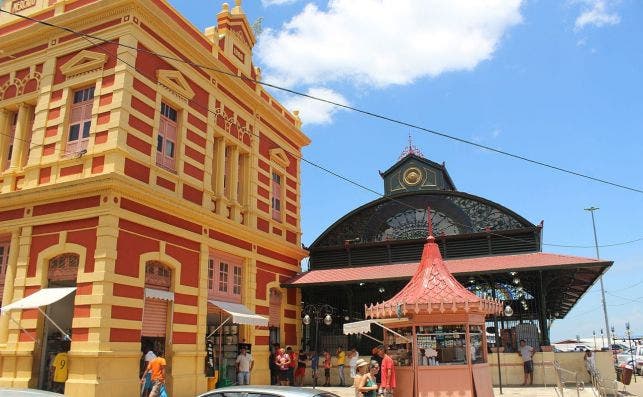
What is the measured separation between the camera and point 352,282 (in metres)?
21.5

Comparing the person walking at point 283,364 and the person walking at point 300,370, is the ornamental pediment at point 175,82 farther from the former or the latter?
the person walking at point 300,370

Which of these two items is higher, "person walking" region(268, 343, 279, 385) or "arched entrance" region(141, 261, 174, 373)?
"arched entrance" region(141, 261, 174, 373)

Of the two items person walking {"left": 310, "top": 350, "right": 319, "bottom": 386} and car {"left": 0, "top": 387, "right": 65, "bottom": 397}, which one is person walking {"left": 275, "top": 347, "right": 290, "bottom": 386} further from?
car {"left": 0, "top": 387, "right": 65, "bottom": 397}

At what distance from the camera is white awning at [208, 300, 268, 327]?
58.1ft

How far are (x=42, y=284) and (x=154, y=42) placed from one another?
7.67 meters

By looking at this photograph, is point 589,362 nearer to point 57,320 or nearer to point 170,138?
point 170,138

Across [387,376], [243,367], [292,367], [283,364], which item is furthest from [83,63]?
[387,376]

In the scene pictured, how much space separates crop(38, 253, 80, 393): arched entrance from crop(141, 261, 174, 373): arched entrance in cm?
194

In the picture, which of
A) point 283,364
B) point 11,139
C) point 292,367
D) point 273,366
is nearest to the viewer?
point 11,139

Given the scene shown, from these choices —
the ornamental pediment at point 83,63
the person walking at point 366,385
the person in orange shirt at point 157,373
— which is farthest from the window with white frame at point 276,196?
the person walking at point 366,385

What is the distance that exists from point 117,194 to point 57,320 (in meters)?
4.08

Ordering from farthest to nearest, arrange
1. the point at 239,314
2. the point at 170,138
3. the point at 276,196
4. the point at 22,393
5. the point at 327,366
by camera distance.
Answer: the point at 276,196 → the point at 327,366 → the point at 239,314 → the point at 170,138 → the point at 22,393

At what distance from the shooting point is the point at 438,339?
13156 millimetres

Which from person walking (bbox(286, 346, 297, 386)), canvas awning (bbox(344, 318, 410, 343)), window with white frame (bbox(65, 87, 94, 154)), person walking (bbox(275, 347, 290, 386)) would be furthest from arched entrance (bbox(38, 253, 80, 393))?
person walking (bbox(286, 346, 297, 386))
